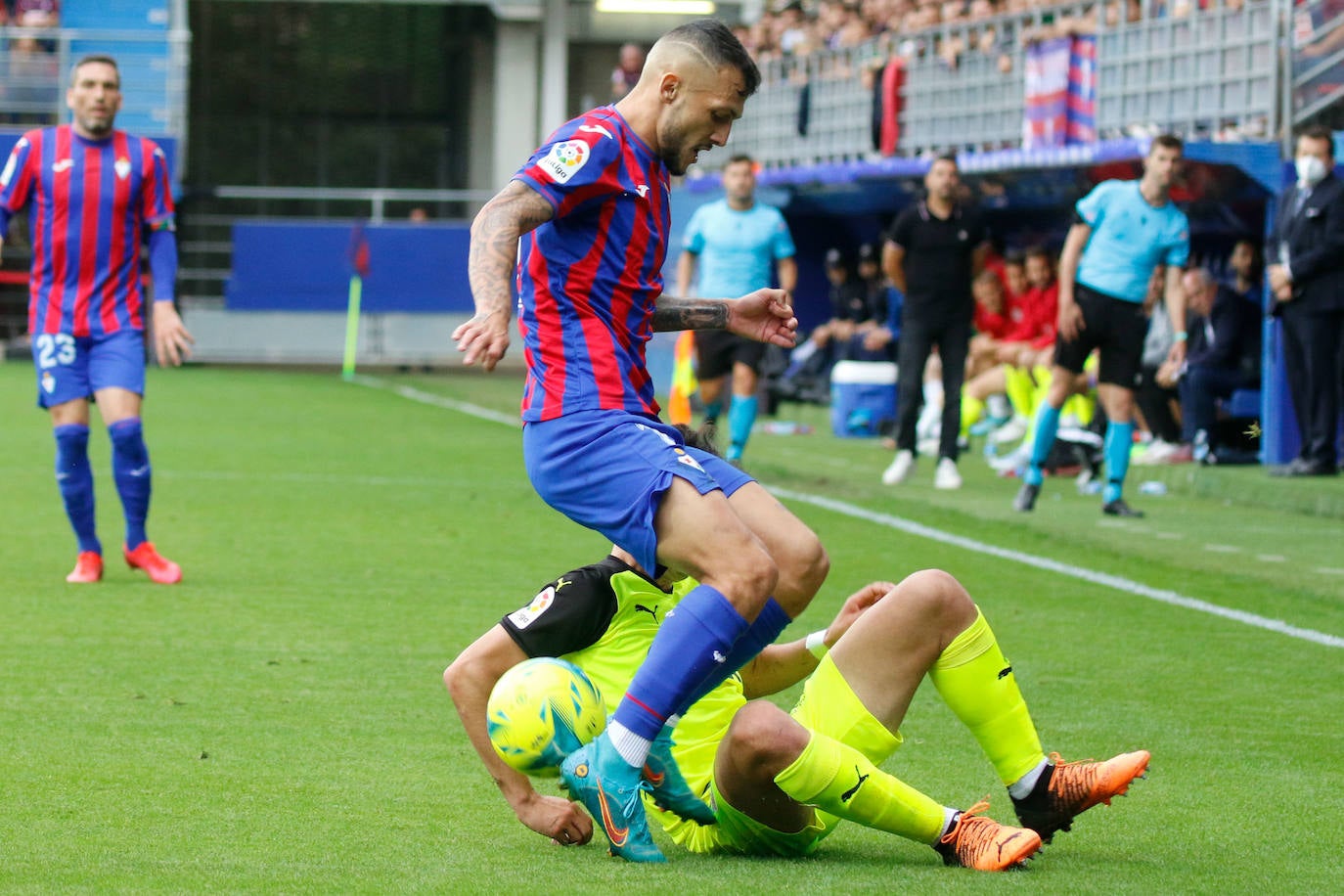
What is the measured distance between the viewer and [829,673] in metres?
4.02

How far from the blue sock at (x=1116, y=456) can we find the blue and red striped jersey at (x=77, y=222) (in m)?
5.69

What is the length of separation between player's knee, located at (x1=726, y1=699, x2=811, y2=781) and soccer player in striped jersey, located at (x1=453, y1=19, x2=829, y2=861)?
14 centimetres

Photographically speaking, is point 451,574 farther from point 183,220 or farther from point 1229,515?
point 183,220

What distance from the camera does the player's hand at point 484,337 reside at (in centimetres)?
375

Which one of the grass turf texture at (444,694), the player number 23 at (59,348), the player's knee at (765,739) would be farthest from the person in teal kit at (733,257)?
the player's knee at (765,739)

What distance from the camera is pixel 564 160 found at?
400cm

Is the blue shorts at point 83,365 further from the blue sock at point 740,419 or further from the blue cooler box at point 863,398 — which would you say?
the blue cooler box at point 863,398

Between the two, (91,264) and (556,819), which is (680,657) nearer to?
(556,819)

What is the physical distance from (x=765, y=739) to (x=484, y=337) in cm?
94

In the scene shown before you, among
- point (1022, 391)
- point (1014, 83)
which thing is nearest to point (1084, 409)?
point (1022, 391)

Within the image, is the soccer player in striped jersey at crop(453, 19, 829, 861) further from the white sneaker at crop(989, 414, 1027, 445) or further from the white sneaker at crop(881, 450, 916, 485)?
the white sneaker at crop(989, 414, 1027, 445)

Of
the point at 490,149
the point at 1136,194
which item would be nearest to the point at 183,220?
the point at 490,149

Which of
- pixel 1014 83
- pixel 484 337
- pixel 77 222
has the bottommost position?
pixel 484 337

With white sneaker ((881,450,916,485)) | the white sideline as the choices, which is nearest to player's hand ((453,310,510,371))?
the white sideline
